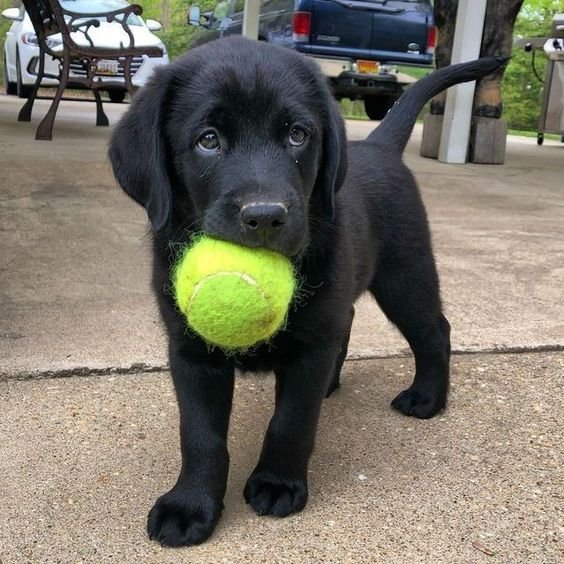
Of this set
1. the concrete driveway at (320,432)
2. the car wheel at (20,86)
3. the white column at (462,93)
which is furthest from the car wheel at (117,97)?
the concrete driveway at (320,432)

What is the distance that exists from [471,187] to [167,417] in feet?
16.1

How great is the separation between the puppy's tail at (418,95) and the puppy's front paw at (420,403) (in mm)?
897

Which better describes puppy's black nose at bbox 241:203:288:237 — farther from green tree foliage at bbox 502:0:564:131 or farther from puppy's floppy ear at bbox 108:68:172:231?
green tree foliage at bbox 502:0:564:131

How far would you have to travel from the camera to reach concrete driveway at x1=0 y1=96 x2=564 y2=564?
187 cm

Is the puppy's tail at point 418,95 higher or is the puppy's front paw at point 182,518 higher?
the puppy's tail at point 418,95

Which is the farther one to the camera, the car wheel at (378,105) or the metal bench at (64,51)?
the car wheel at (378,105)

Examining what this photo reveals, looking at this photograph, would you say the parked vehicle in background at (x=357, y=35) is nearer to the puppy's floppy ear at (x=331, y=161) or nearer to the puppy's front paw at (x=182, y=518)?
the puppy's floppy ear at (x=331, y=161)

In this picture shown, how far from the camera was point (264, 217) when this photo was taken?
1707 millimetres

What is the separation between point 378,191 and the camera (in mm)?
2625

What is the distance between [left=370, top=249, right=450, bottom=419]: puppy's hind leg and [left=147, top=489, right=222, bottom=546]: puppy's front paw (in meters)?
0.94

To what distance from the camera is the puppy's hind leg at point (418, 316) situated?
263 centimetres

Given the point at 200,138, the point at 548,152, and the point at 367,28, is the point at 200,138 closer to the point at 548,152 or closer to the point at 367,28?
the point at 548,152

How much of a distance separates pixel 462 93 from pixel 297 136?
6525mm

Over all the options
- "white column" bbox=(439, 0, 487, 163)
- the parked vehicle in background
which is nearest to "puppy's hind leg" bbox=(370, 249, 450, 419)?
"white column" bbox=(439, 0, 487, 163)
